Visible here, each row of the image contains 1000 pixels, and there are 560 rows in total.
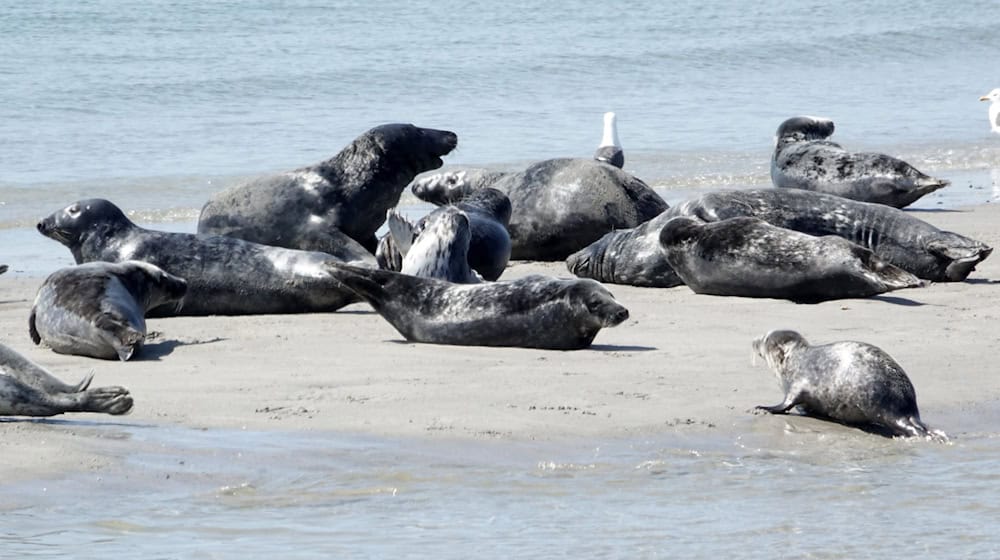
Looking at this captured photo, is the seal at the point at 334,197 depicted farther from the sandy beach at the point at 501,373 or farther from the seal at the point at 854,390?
the seal at the point at 854,390

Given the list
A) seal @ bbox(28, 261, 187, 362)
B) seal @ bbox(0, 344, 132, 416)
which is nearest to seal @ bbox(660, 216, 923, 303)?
seal @ bbox(28, 261, 187, 362)

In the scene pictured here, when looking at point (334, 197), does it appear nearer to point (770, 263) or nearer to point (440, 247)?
point (440, 247)

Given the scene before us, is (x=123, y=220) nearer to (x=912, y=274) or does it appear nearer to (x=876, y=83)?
(x=912, y=274)

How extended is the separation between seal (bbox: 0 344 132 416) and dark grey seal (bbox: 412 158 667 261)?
18.0ft

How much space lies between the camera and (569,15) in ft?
119

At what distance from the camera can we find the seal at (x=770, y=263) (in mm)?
8156

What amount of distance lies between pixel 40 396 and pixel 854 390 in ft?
8.49

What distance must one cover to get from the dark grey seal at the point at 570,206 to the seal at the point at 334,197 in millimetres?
625

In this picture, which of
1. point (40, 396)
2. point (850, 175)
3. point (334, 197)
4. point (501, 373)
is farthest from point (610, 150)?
point (40, 396)

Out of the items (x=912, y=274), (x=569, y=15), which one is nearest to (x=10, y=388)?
(x=912, y=274)

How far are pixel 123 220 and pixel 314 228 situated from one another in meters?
1.42

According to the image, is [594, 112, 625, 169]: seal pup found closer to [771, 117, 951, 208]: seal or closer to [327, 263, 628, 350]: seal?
[771, 117, 951, 208]: seal

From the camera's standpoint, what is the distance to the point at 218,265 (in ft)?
27.7

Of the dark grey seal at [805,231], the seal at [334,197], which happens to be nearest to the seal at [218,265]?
the seal at [334,197]
